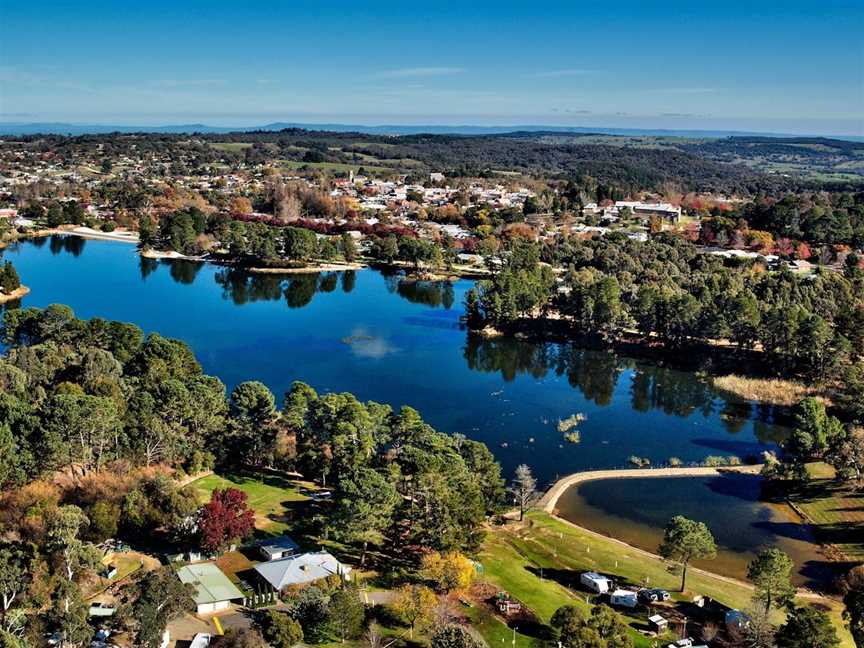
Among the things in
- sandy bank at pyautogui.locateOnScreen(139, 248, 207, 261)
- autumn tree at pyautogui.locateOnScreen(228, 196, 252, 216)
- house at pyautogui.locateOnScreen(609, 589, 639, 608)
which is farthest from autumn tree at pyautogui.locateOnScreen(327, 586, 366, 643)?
autumn tree at pyautogui.locateOnScreen(228, 196, 252, 216)

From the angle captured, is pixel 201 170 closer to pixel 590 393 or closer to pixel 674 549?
pixel 590 393

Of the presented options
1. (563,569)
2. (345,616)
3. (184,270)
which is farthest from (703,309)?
(184,270)

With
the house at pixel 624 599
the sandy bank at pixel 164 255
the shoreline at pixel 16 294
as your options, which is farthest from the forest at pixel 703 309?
the shoreline at pixel 16 294

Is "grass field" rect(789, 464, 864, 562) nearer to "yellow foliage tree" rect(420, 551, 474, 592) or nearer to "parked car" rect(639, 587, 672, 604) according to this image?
"parked car" rect(639, 587, 672, 604)

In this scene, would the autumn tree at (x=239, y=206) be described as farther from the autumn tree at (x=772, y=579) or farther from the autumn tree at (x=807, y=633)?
the autumn tree at (x=807, y=633)

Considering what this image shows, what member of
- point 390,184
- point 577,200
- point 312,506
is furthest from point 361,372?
point 390,184

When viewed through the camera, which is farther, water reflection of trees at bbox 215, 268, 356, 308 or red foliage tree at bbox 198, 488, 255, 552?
water reflection of trees at bbox 215, 268, 356, 308

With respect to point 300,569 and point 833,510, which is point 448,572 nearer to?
point 300,569
